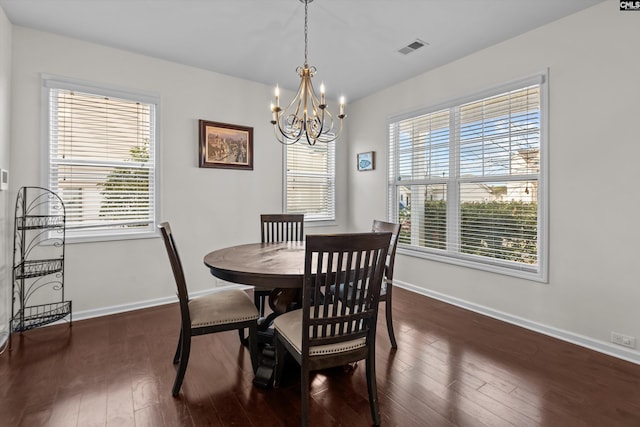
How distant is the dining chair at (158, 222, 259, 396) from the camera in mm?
1897

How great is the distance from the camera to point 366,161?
15.6 feet

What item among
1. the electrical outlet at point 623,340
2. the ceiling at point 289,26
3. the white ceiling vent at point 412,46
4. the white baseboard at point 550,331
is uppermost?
the white ceiling vent at point 412,46

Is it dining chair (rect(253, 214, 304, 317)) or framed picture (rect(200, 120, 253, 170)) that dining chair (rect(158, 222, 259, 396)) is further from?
framed picture (rect(200, 120, 253, 170))

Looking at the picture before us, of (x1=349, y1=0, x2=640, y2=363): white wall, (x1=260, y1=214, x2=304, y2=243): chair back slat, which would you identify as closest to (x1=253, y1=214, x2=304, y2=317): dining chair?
(x1=260, y1=214, x2=304, y2=243): chair back slat

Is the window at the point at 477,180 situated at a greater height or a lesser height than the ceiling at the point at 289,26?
lesser

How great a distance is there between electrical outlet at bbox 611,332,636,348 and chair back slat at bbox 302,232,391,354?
7.09ft

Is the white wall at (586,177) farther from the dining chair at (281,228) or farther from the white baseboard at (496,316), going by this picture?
the dining chair at (281,228)

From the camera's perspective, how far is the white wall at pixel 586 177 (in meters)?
2.37

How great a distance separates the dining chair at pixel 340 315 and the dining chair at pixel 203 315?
39cm

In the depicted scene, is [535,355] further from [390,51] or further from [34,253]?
[34,253]

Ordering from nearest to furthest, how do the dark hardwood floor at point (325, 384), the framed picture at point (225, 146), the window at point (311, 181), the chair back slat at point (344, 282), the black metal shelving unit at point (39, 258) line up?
the chair back slat at point (344, 282)
the dark hardwood floor at point (325, 384)
the black metal shelving unit at point (39, 258)
the framed picture at point (225, 146)
the window at point (311, 181)

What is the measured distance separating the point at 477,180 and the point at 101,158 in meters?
3.96

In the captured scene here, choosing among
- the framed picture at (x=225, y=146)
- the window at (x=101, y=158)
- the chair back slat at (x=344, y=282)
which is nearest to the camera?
the chair back slat at (x=344, y=282)

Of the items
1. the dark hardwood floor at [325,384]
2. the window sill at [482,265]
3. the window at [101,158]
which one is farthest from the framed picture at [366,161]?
the window at [101,158]
